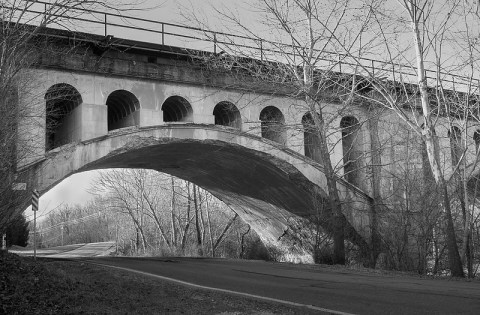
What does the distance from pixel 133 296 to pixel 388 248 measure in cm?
1505

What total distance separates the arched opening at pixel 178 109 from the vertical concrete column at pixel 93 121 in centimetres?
293

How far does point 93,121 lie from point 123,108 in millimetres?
2723

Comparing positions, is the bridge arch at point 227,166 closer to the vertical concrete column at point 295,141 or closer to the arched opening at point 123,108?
the vertical concrete column at point 295,141

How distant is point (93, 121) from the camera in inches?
739

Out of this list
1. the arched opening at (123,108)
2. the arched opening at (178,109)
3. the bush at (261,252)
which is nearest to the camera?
the arched opening at (123,108)

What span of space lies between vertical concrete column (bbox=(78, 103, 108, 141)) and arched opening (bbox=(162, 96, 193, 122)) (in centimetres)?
293

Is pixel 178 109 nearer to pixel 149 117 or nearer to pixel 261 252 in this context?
pixel 149 117

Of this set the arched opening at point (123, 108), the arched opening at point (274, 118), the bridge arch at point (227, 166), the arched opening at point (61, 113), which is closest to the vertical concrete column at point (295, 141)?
the arched opening at point (274, 118)

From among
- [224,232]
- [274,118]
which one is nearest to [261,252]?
[224,232]

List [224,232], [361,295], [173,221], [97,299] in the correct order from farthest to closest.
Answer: [173,221] < [224,232] < [361,295] < [97,299]

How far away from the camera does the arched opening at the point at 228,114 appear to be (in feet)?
72.2

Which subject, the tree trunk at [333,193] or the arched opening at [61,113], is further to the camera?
the tree trunk at [333,193]

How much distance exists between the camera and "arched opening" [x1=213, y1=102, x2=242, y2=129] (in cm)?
2200

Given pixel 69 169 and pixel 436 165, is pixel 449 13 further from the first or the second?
pixel 69 169
